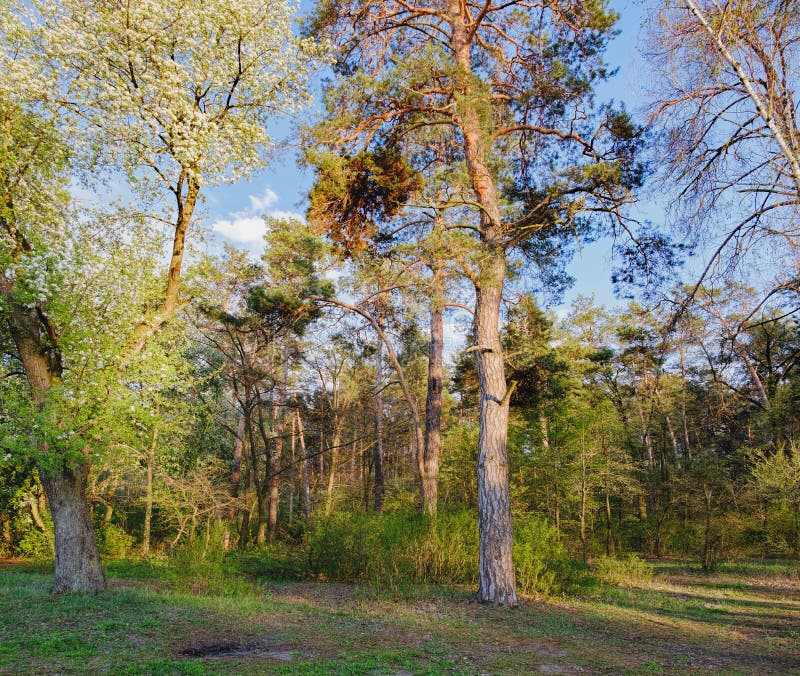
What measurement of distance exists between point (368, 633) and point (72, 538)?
492 centimetres

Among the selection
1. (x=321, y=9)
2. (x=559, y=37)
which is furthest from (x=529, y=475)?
→ (x=321, y=9)

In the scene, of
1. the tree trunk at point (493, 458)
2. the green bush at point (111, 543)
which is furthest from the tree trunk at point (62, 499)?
the green bush at point (111, 543)

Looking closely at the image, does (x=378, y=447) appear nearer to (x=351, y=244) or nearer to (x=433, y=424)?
(x=433, y=424)

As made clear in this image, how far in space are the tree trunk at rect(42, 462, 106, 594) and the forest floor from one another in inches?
17.6

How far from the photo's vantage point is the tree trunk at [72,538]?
7.47 m

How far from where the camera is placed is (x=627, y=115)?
7715 mm

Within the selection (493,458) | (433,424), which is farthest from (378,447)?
(493,458)

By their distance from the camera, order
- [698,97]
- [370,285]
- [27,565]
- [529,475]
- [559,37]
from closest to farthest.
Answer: [698,97] → [559,37] → [370,285] → [27,565] → [529,475]

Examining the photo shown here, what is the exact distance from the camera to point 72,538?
24.8ft

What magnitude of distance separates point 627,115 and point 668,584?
1065 centimetres

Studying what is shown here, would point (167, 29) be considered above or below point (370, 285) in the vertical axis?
above

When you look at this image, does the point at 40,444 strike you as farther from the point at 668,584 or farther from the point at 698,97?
the point at 668,584

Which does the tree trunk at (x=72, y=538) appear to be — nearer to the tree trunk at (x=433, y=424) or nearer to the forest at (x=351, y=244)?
the forest at (x=351, y=244)

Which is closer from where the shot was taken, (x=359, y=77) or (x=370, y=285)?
(x=359, y=77)
